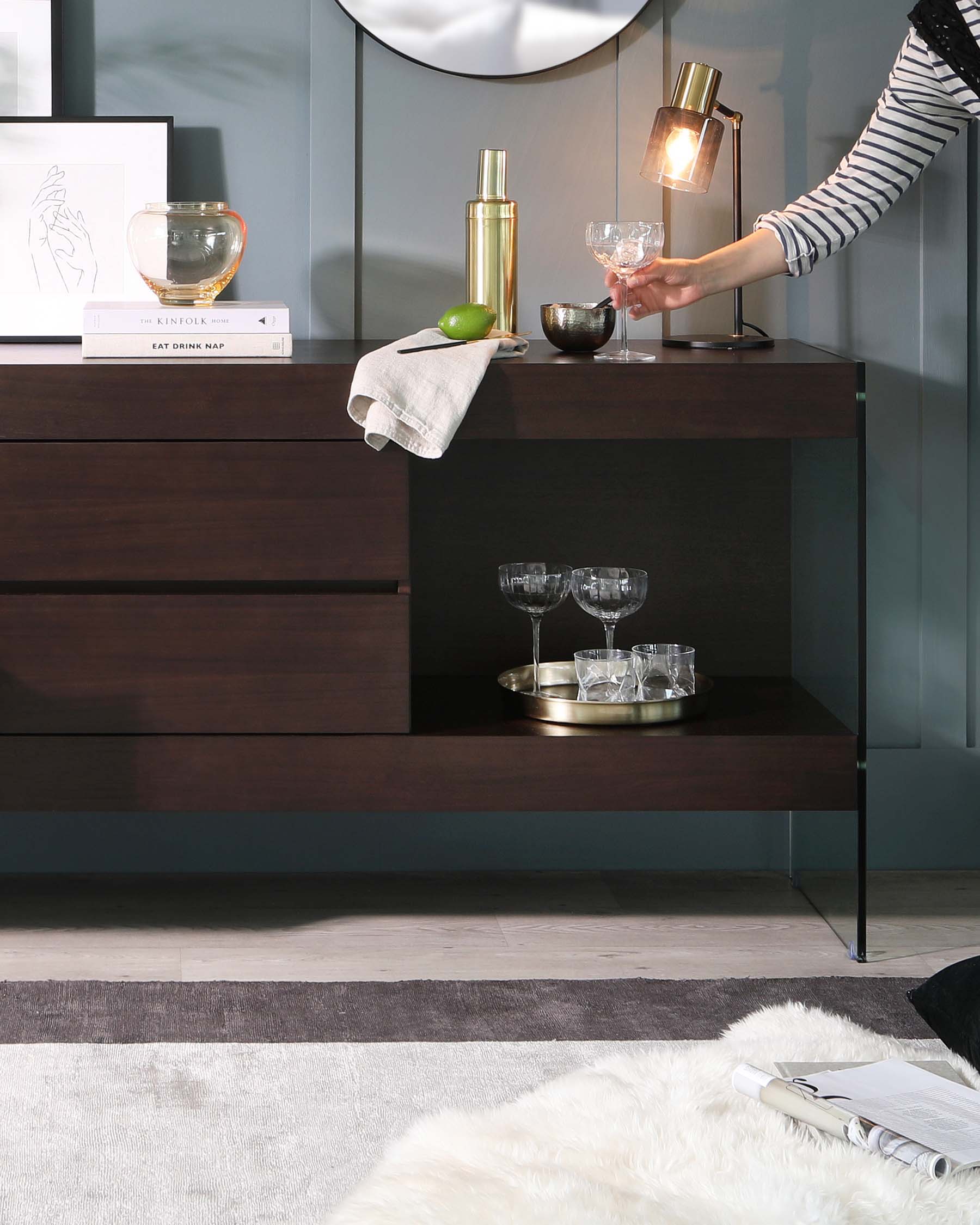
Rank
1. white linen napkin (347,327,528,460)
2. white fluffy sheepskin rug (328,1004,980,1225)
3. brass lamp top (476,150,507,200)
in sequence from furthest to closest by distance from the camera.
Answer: brass lamp top (476,150,507,200)
white linen napkin (347,327,528,460)
white fluffy sheepskin rug (328,1004,980,1225)

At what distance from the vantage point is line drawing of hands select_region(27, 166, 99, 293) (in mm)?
2500

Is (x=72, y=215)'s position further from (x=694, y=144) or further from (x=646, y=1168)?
(x=646, y=1168)

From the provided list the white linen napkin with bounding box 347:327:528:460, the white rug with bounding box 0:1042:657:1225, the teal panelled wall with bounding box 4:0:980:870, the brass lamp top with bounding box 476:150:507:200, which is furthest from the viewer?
the teal panelled wall with bounding box 4:0:980:870

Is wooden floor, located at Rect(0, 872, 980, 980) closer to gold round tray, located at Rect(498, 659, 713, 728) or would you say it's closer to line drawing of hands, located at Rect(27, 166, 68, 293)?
gold round tray, located at Rect(498, 659, 713, 728)

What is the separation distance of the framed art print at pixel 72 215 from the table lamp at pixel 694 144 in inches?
Answer: 34.0

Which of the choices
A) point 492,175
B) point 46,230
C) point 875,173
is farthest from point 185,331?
point 875,173

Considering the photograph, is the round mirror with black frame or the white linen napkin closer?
the white linen napkin

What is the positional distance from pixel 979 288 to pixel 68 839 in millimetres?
1981

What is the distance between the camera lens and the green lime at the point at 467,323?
7.46 feet

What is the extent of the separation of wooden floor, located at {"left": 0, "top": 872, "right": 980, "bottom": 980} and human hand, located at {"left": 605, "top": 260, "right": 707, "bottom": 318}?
1043mm

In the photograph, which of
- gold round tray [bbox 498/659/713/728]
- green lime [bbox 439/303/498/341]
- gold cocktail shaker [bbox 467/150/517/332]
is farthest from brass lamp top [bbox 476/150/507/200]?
gold round tray [bbox 498/659/713/728]

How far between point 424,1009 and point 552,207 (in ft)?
4.72

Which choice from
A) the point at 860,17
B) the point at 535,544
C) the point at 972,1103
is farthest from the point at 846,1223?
the point at 860,17

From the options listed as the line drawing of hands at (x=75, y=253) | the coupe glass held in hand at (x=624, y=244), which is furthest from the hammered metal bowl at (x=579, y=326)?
the line drawing of hands at (x=75, y=253)
